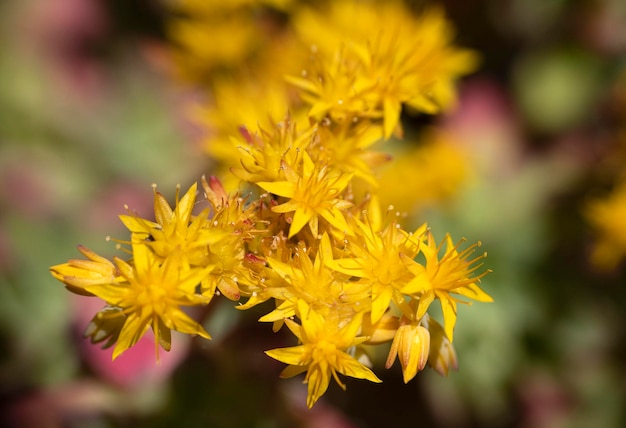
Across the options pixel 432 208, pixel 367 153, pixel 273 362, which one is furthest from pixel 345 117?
pixel 432 208

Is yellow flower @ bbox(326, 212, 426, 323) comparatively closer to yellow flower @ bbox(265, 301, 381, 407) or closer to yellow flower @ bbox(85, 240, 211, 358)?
yellow flower @ bbox(265, 301, 381, 407)

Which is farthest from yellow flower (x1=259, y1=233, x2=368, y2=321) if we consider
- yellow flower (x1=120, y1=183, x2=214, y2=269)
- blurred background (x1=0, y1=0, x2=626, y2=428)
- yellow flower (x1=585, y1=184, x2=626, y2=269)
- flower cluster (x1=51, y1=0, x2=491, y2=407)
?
yellow flower (x1=585, y1=184, x2=626, y2=269)

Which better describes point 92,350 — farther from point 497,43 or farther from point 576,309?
point 497,43

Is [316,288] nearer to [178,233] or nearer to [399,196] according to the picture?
[178,233]

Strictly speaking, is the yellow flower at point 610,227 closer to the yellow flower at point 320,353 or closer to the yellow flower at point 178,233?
the yellow flower at point 320,353

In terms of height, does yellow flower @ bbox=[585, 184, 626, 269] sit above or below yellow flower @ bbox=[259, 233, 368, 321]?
below

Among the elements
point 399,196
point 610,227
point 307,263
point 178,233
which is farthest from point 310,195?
point 610,227

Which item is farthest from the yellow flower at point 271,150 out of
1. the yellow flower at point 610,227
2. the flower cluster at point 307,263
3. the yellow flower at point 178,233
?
the yellow flower at point 610,227
